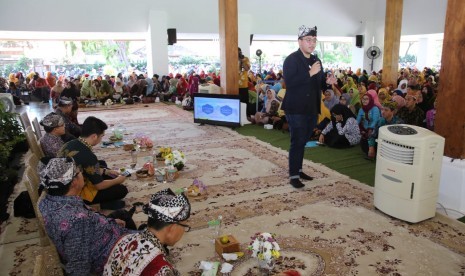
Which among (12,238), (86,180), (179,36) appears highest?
(179,36)

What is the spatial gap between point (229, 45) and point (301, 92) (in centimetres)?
461

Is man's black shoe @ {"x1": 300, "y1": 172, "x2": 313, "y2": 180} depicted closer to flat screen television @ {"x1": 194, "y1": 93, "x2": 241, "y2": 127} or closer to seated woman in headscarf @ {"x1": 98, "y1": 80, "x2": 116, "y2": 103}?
flat screen television @ {"x1": 194, "y1": 93, "x2": 241, "y2": 127}

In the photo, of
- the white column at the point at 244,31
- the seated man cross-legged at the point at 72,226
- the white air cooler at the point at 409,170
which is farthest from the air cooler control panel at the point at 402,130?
the white column at the point at 244,31

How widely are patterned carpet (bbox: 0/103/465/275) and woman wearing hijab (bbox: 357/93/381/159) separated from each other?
874mm

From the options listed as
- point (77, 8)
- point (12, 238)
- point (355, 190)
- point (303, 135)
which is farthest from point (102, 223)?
point (77, 8)

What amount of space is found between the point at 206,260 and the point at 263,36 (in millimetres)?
15167

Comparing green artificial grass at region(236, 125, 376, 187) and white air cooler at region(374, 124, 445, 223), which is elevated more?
white air cooler at region(374, 124, 445, 223)

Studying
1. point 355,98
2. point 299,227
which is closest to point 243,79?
point 355,98

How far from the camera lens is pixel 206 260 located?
2.76m

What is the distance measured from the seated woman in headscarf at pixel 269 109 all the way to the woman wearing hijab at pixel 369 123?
7.08 ft

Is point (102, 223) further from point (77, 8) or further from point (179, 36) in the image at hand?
point (179, 36)

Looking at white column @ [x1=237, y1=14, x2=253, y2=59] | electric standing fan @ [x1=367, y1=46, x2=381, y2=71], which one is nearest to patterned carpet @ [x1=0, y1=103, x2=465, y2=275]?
white column @ [x1=237, y1=14, x2=253, y2=59]

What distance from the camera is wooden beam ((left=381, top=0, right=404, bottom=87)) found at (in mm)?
11297

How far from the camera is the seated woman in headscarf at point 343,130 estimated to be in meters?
5.92
